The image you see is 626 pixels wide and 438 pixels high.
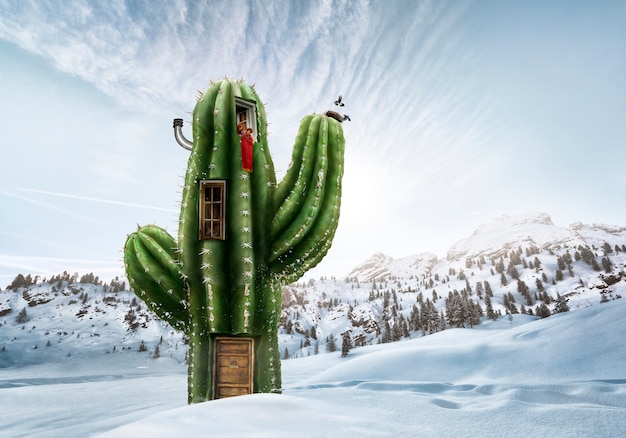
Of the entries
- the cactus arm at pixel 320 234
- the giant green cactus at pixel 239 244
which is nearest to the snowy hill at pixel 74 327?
the giant green cactus at pixel 239 244

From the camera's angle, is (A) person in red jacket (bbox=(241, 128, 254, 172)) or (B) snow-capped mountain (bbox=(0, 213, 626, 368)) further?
(B) snow-capped mountain (bbox=(0, 213, 626, 368))

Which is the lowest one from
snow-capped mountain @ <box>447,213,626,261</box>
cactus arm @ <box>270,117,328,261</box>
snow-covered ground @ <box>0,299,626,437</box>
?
snow-covered ground @ <box>0,299,626,437</box>

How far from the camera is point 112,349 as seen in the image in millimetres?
32875

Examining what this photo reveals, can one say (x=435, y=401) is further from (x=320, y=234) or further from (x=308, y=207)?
(x=308, y=207)

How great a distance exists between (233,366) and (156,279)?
2.23 m

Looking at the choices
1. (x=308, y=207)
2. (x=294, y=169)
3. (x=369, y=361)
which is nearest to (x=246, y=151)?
(x=294, y=169)

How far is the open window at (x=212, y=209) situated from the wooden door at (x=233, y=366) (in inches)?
75.3

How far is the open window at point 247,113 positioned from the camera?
7.20 meters

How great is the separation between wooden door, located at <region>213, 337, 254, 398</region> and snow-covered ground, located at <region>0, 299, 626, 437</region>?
1020 millimetres

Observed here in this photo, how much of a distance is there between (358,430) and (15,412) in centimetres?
1065

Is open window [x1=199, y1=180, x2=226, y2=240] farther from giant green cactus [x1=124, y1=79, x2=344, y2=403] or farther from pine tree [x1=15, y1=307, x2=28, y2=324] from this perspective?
pine tree [x1=15, y1=307, x2=28, y2=324]

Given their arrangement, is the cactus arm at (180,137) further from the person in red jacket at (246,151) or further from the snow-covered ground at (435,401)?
the snow-covered ground at (435,401)

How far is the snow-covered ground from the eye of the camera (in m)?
3.22

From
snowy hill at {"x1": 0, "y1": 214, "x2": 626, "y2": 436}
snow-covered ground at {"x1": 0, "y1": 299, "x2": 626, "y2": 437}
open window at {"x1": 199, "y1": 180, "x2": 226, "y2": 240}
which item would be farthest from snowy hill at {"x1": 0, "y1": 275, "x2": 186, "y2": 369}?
open window at {"x1": 199, "y1": 180, "x2": 226, "y2": 240}
